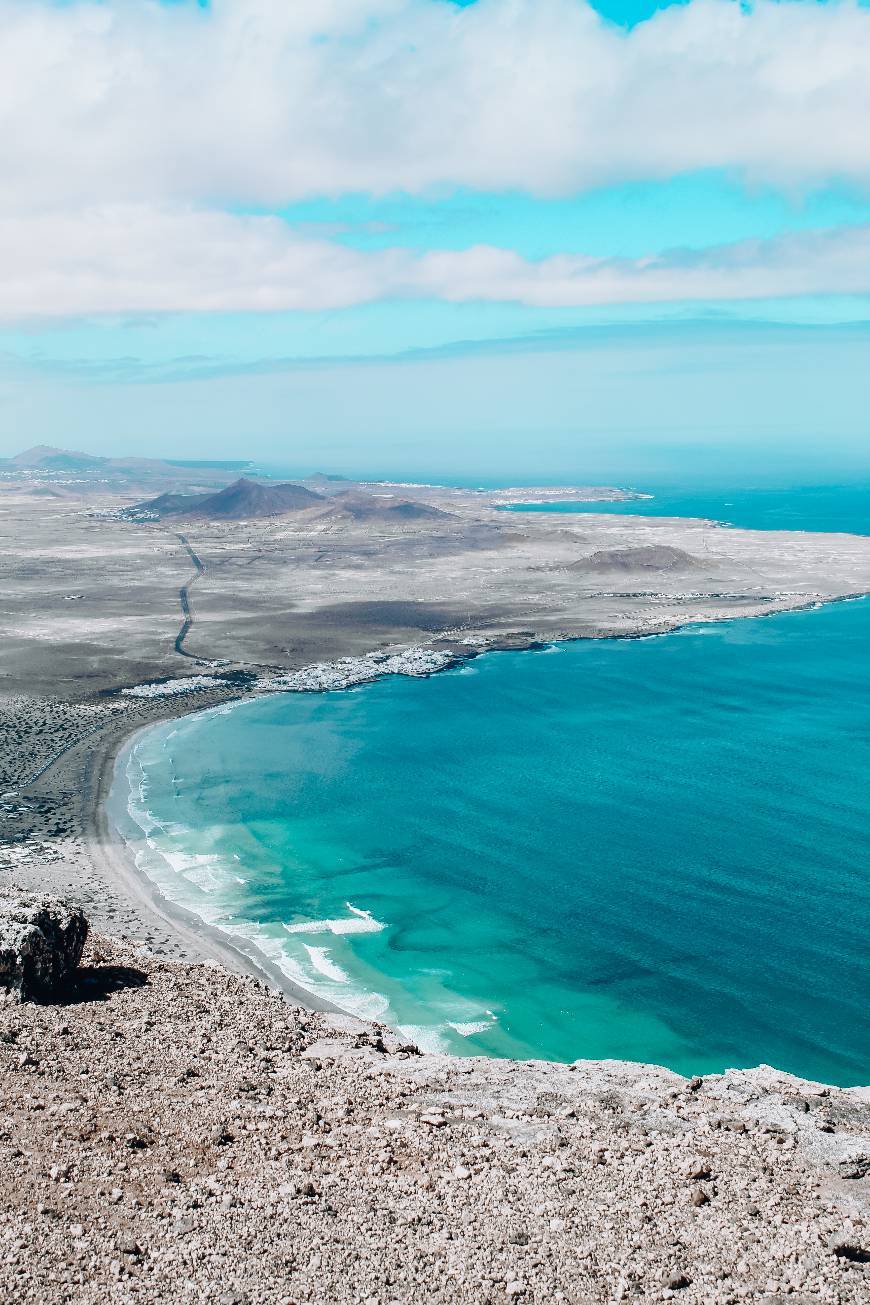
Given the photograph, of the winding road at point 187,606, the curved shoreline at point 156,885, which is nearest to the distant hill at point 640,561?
the winding road at point 187,606

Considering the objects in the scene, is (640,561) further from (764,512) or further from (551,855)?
(764,512)

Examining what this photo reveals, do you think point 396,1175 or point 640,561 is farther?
point 640,561

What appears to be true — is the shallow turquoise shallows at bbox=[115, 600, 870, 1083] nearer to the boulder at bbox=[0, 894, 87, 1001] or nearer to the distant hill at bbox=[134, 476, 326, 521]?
the boulder at bbox=[0, 894, 87, 1001]

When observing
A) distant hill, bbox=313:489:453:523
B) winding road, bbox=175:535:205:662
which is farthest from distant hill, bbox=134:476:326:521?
winding road, bbox=175:535:205:662

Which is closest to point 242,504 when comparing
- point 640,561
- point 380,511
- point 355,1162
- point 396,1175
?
point 380,511

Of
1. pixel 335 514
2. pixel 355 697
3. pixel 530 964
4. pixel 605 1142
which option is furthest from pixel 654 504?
pixel 605 1142

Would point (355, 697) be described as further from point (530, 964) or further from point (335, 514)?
point (335, 514)
